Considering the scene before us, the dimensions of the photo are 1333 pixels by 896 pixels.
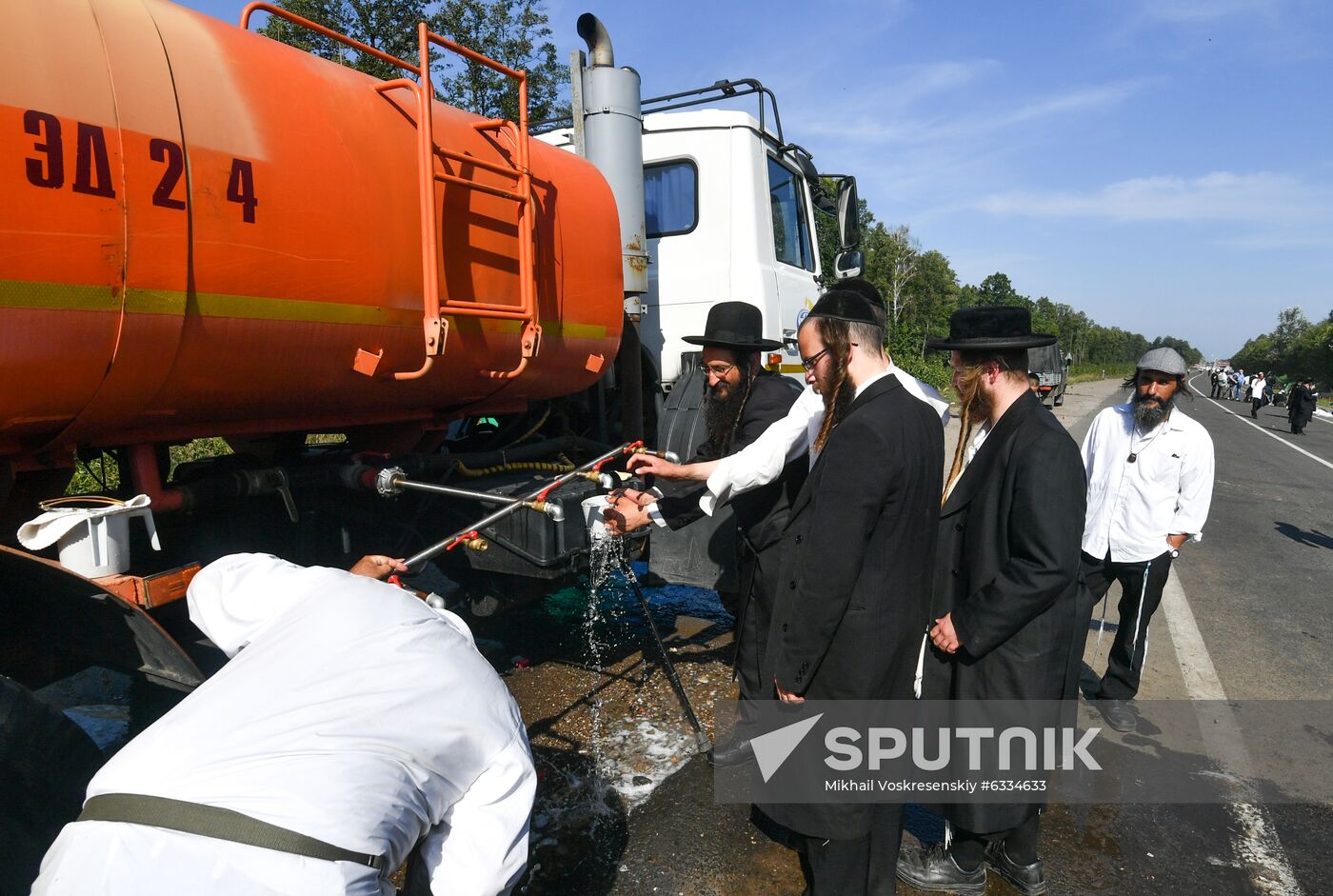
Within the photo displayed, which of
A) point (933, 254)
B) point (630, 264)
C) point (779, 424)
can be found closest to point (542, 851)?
point (779, 424)

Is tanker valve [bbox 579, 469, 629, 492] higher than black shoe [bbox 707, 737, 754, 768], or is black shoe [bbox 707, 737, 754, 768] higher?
tanker valve [bbox 579, 469, 629, 492]

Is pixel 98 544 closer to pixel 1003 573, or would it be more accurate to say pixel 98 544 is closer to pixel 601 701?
pixel 601 701

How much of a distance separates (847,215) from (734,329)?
2.31 metres

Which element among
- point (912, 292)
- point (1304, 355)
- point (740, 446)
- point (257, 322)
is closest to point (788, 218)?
point (740, 446)

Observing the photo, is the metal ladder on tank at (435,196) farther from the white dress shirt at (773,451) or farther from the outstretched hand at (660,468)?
the white dress shirt at (773,451)

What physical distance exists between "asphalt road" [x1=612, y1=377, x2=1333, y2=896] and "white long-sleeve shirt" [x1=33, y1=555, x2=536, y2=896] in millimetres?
1437

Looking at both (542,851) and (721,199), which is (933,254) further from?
(542,851)

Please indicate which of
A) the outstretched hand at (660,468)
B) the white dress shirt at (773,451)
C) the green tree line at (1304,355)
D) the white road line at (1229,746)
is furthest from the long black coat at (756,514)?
the green tree line at (1304,355)

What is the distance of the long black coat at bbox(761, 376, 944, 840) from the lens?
2.12 m

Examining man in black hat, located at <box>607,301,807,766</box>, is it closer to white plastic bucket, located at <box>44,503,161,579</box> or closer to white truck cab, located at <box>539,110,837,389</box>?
white truck cab, located at <box>539,110,837,389</box>

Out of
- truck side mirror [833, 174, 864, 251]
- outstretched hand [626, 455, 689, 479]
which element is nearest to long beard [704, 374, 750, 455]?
outstretched hand [626, 455, 689, 479]

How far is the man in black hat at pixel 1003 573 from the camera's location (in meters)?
A: 2.38

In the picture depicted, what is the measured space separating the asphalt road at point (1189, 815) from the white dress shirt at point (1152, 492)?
90 centimetres

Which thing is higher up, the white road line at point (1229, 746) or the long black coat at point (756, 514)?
the long black coat at point (756, 514)
